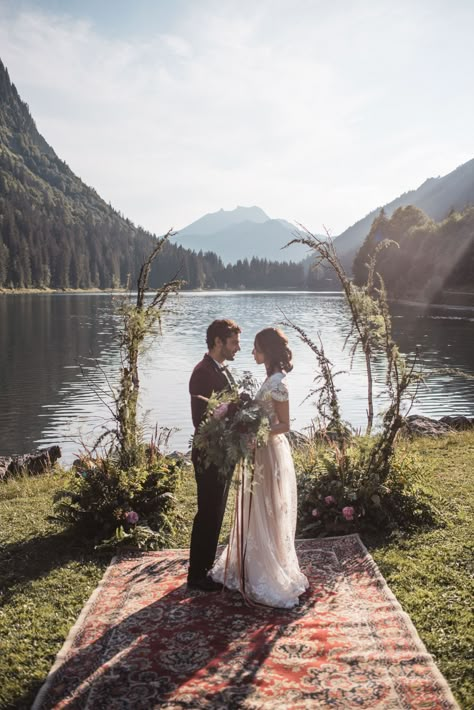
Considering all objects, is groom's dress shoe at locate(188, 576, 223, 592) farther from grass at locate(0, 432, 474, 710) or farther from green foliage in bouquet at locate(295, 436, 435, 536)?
green foliage in bouquet at locate(295, 436, 435, 536)

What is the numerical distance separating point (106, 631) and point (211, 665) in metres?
1.23

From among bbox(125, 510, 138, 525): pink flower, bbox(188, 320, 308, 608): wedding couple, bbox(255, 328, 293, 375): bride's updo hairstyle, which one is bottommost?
bbox(125, 510, 138, 525): pink flower

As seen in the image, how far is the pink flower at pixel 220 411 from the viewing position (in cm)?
627

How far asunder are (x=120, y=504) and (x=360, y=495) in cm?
345

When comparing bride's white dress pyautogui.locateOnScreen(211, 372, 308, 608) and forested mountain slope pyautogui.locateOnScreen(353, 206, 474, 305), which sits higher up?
forested mountain slope pyautogui.locateOnScreen(353, 206, 474, 305)

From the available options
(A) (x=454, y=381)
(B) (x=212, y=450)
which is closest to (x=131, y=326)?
(B) (x=212, y=450)

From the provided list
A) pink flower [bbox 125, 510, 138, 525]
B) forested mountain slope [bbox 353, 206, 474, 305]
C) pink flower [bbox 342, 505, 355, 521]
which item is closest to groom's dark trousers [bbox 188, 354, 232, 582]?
pink flower [bbox 125, 510, 138, 525]

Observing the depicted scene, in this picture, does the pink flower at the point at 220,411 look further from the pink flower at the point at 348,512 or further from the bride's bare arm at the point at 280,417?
the pink flower at the point at 348,512

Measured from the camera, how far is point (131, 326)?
8.86 metres

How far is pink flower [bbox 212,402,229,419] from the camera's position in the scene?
627 cm

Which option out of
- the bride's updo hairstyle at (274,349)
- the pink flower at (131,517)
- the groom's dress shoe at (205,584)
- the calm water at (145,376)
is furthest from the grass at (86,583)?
the bride's updo hairstyle at (274,349)

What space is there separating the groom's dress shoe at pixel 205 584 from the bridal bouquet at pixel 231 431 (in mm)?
1408

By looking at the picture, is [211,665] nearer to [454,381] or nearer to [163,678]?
[163,678]

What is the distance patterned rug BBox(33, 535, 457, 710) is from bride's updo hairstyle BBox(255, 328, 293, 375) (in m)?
2.54
